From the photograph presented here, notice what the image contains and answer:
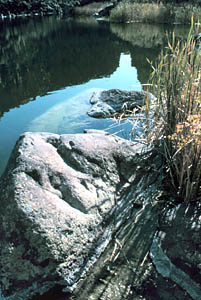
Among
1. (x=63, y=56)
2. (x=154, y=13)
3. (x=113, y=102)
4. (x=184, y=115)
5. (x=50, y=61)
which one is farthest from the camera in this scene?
(x=154, y=13)

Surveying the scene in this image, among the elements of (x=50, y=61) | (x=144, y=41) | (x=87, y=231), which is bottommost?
(x=87, y=231)

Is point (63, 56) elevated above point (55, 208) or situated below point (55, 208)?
above

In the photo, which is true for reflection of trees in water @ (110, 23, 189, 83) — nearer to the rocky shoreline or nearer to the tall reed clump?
the tall reed clump

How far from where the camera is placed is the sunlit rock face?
172 cm

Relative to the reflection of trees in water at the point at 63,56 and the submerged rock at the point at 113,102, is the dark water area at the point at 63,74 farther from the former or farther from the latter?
the submerged rock at the point at 113,102

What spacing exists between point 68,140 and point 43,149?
0.92 ft

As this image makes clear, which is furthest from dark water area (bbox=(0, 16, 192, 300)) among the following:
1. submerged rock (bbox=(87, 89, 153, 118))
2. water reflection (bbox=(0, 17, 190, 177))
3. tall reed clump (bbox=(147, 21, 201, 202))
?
tall reed clump (bbox=(147, 21, 201, 202))

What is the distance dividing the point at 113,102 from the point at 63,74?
2.90m

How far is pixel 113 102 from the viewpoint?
14.9ft

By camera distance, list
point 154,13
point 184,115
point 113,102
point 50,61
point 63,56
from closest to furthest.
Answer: point 184,115 < point 113,102 < point 50,61 < point 63,56 < point 154,13

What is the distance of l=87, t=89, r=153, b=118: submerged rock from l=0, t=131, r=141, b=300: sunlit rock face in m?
1.78

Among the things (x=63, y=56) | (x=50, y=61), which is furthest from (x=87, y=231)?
(x=63, y=56)

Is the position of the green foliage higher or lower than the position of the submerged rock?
higher

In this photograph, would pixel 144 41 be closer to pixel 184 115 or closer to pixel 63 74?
pixel 63 74
